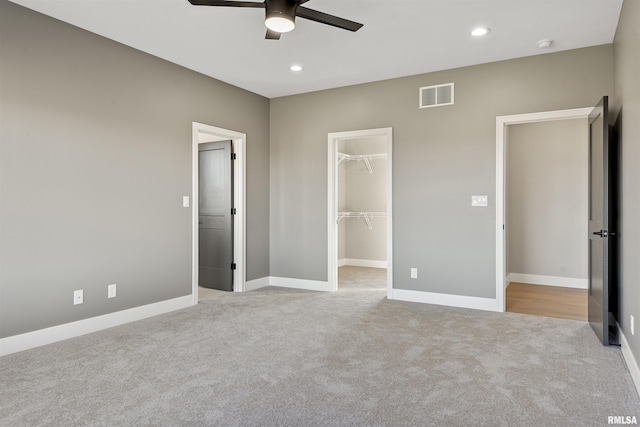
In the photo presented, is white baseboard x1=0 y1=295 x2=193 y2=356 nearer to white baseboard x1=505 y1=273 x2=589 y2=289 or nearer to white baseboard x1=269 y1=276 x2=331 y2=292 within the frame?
white baseboard x1=269 y1=276 x2=331 y2=292

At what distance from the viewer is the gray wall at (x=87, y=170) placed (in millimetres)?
3127

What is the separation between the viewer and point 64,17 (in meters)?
3.34

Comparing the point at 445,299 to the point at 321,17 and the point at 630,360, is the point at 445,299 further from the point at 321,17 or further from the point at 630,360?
the point at 321,17

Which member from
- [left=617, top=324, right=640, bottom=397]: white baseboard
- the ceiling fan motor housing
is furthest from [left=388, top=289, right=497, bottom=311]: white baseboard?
the ceiling fan motor housing

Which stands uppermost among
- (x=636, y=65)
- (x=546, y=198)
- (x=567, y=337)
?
(x=636, y=65)

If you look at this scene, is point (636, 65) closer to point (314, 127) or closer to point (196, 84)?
point (314, 127)

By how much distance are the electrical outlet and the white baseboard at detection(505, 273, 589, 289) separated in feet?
17.1

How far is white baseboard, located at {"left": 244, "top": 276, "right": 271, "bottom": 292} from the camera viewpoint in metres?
5.47

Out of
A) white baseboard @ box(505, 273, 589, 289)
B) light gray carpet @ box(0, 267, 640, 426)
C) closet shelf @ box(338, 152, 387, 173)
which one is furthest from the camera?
closet shelf @ box(338, 152, 387, 173)

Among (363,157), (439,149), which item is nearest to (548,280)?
(439,149)

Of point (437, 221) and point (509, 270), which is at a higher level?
point (437, 221)

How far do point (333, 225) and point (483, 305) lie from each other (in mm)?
2097

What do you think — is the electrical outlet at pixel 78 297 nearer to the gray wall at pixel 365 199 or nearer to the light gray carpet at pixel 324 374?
the light gray carpet at pixel 324 374

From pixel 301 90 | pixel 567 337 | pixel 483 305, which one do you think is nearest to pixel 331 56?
pixel 301 90
